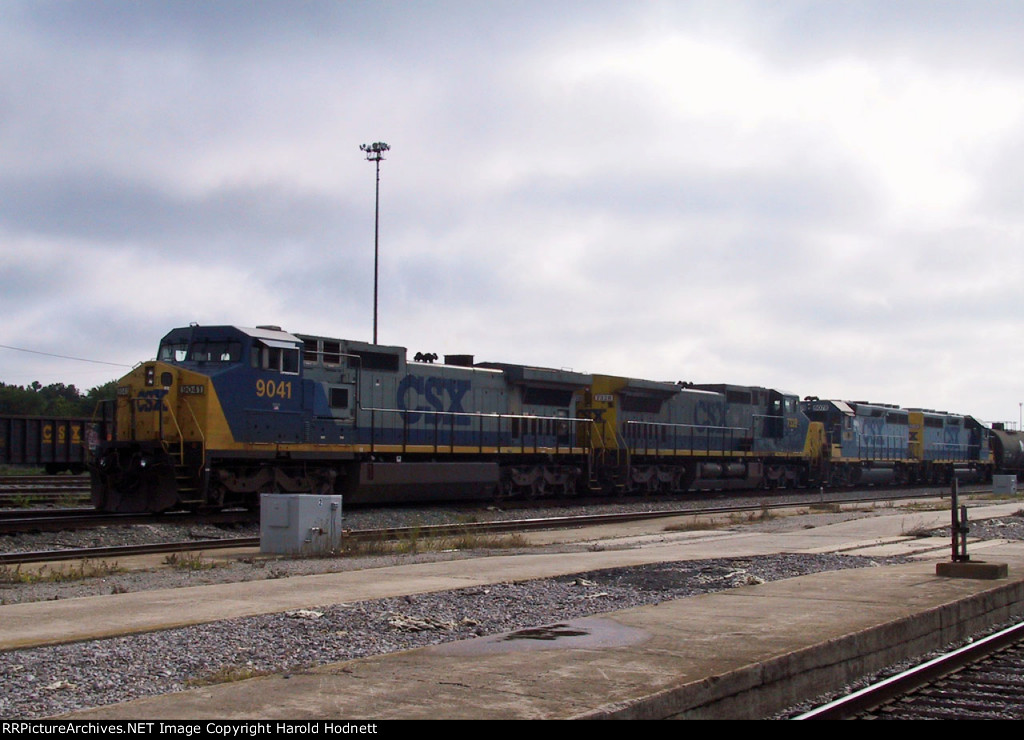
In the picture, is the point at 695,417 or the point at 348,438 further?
the point at 695,417

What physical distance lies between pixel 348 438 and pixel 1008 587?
15044 millimetres

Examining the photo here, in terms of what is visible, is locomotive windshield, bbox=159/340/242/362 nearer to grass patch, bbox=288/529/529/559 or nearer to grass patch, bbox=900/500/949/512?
grass patch, bbox=288/529/529/559

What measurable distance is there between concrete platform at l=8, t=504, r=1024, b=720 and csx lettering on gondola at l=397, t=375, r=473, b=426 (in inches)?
463

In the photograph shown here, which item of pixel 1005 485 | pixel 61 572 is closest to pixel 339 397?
pixel 61 572

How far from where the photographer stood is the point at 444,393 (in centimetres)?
2655

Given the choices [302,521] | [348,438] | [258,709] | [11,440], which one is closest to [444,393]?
[348,438]

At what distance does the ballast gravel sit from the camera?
650 centimetres

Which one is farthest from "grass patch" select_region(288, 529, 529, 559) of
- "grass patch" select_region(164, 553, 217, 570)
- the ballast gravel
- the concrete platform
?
the ballast gravel

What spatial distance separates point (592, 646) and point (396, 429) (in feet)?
57.2

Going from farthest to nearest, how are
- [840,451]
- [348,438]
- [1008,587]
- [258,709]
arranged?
[840,451] < [348,438] < [1008,587] < [258,709]

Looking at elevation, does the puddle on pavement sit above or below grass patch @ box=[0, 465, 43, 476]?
above

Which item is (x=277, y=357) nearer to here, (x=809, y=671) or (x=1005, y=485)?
(x=809, y=671)

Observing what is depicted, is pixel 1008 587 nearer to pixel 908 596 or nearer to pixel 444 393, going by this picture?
pixel 908 596

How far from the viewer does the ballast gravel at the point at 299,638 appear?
6.50 meters
